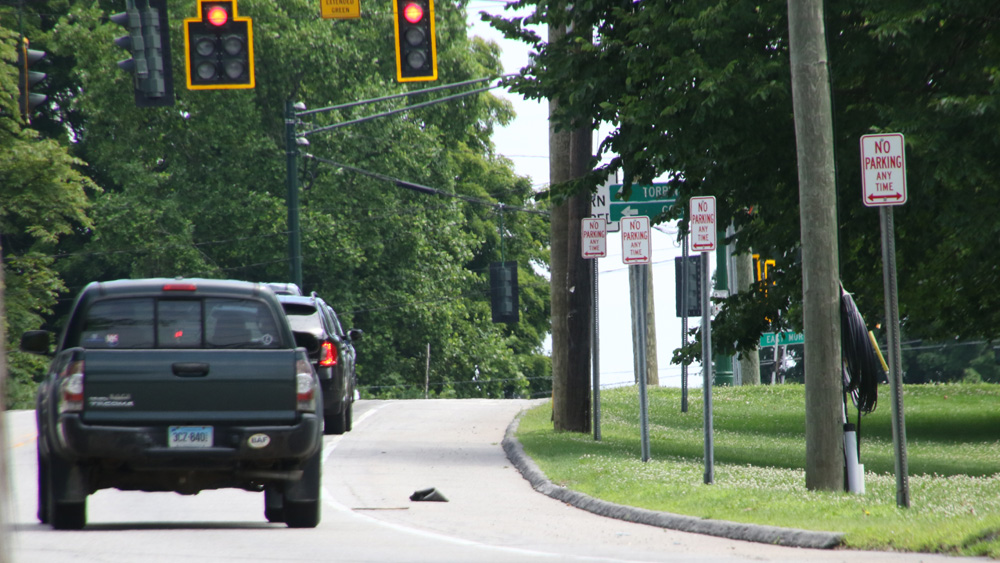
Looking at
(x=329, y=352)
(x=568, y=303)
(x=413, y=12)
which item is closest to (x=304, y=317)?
(x=329, y=352)

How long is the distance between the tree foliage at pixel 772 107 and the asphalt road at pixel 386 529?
4924 millimetres

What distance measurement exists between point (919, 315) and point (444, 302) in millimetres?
27067

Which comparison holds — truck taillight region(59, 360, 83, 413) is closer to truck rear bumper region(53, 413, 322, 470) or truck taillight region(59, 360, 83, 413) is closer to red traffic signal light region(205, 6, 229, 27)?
truck rear bumper region(53, 413, 322, 470)

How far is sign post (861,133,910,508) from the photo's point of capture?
1146 centimetres

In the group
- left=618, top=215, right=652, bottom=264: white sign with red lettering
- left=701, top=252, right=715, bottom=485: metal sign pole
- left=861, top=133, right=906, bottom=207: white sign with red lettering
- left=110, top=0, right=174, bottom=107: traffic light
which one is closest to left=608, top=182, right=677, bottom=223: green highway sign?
left=618, top=215, right=652, bottom=264: white sign with red lettering

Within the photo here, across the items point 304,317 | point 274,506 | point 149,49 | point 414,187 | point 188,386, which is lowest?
point 274,506

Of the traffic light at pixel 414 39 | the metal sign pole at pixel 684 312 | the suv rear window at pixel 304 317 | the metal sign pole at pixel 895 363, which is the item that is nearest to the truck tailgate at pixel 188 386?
the metal sign pole at pixel 895 363

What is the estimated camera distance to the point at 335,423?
2261 cm

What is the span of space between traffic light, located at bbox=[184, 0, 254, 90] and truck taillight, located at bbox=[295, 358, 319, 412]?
9483 millimetres

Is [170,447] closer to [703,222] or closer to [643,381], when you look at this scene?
[703,222]

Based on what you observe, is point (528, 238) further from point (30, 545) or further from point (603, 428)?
point (30, 545)

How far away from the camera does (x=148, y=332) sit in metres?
10.5

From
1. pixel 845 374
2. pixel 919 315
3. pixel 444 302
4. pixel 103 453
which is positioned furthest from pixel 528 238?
pixel 103 453

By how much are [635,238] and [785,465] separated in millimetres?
3842
